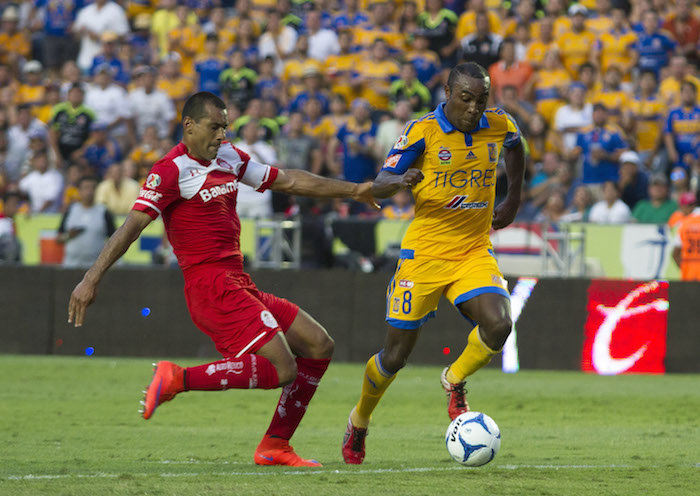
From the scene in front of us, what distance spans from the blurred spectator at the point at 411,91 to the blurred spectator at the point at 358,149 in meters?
0.60

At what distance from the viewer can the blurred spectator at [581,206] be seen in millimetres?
15226

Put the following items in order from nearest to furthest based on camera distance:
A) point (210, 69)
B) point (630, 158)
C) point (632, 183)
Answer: point (632, 183) → point (630, 158) → point (210, 69)

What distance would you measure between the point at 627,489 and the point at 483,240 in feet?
6.96

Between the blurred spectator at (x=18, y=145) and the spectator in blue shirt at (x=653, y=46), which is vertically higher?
the spectator in blue shirt at (x=653, y=46)

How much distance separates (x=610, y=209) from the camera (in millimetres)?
15344

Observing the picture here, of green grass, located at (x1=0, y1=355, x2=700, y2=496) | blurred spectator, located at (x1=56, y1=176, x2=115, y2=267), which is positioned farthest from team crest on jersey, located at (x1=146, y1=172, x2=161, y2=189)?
blurred spectator, located at (x1=56, y1=176, x2=115, y2=267)

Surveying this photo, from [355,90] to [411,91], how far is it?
1402 millimetres

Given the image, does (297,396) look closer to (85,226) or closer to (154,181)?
(154,181)

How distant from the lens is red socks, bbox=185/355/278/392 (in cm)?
667

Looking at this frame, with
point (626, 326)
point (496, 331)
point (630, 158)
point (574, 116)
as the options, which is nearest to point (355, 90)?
point (574, 116)

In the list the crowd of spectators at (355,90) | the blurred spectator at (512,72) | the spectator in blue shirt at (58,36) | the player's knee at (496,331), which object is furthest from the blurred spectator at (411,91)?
the player's knee at (496,331)

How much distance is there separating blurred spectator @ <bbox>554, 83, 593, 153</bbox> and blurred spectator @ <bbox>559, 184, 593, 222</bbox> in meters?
1.86

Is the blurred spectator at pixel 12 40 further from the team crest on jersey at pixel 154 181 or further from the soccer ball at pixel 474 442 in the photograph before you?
the soccer ball at pixel 474 442

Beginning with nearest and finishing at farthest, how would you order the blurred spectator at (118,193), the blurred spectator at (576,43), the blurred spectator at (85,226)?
the blurred spectator at (85,226), the blurred spectator at (118,193), the blurred spectator at (576,43)
